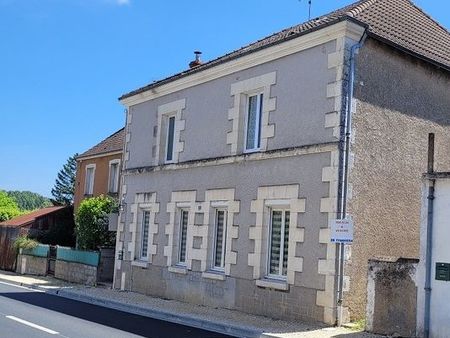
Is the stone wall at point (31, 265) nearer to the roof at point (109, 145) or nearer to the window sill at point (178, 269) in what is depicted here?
the roof at point (109, 145)

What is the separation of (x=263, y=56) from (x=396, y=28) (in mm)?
3287

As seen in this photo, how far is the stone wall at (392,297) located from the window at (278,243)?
8.87 feet

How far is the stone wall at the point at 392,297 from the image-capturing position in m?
10.3

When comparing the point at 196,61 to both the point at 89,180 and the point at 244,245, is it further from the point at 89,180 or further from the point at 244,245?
the point at 89,180

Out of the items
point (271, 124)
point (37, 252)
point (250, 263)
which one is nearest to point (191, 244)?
point (250, 263)

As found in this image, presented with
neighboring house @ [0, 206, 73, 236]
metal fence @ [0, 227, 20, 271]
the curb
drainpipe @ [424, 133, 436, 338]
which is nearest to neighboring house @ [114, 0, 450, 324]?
the curb

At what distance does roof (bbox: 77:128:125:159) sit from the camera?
28.6 m

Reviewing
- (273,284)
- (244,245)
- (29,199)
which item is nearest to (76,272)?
(244,245)

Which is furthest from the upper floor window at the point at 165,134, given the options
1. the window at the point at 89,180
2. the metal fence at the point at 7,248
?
the metal fence at the point at 7,248

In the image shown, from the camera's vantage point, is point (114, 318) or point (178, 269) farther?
point (178, 269)

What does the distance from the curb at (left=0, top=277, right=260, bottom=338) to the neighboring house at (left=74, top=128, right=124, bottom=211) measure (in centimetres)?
991

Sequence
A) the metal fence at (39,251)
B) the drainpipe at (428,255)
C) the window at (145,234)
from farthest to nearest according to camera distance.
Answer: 1. the metal fence at (39,251)
2. the window at (145,234)
3. the drainpipe at (428,255)

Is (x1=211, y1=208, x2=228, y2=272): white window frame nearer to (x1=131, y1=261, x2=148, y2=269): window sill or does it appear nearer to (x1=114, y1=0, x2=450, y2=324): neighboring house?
(x1=114, y1=0, x2=450, y2=324): neighboring house

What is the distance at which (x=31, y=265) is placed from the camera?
1035 inches
